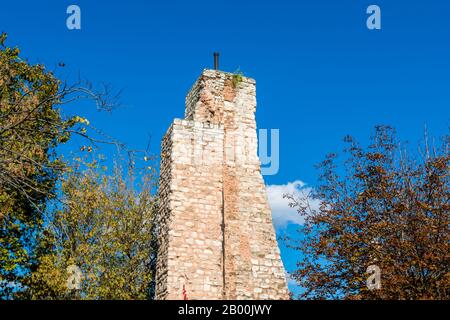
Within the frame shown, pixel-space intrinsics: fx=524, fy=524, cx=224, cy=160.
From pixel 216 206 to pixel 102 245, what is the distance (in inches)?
262

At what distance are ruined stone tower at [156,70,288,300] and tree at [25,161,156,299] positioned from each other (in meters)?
4.90

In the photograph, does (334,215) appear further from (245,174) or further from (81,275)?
(81,275)

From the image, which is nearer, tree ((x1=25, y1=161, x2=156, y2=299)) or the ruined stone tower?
the ruined stone tower

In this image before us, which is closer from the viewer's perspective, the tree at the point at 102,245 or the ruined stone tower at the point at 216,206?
the ruined stone tower at the point at 216,206

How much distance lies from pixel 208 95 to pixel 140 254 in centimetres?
647

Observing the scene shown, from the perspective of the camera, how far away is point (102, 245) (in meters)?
17.4

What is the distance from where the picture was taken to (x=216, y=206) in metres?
12.3

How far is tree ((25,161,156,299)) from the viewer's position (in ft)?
54.2

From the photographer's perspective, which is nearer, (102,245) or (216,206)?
(216,206)

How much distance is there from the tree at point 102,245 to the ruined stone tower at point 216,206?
4.90 meters

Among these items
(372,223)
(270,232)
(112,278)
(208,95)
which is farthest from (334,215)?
(112,278)

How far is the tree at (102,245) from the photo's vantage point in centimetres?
1653

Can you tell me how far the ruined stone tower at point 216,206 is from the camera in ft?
37.9

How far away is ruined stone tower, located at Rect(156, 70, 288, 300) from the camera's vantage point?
37.9 ft
